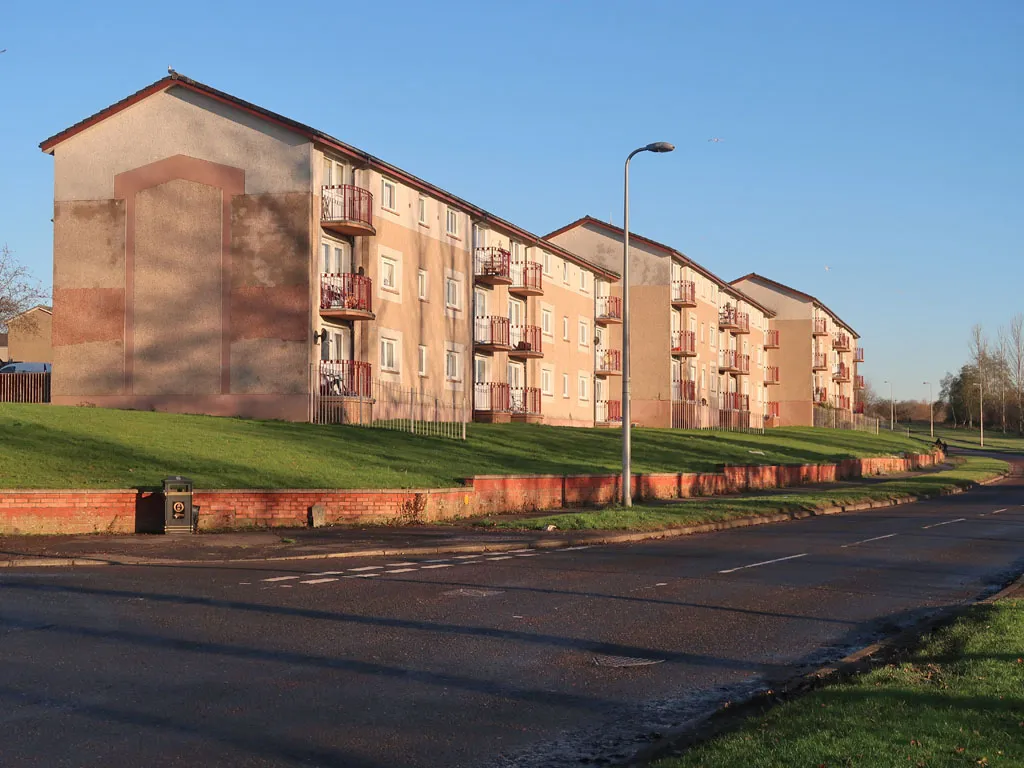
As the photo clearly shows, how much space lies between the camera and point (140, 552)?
57.0 ft

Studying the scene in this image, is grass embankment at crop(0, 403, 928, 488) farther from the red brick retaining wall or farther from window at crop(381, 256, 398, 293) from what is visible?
window at crop(381, 256, 398, 293)

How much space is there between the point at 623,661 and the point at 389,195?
33480mm

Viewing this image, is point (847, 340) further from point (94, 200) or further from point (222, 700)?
point (222, 700)

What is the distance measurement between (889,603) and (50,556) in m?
11.7

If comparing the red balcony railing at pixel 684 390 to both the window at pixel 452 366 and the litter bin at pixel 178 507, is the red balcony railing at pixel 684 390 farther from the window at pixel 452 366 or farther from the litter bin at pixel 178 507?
the litter bin at pixel 178 507

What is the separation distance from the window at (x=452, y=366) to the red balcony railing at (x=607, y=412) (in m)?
18.1

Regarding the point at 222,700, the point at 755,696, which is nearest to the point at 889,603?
the point at 755,696

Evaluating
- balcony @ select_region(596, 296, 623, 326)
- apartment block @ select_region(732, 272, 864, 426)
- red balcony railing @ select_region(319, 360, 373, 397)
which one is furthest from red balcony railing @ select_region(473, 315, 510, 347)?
apartment block @ select_region(732, 272, 864, 426)

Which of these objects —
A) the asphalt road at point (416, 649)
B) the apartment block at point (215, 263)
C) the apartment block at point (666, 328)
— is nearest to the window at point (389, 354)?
the apartment block at point (215, 263)

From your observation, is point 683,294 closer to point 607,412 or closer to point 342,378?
point 607,412

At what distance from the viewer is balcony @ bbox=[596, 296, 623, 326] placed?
63872 mm

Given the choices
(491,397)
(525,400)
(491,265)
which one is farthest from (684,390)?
(491,265)

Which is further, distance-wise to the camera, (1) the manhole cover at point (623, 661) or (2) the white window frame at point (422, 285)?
(2) the white window frame at point (422, 285)

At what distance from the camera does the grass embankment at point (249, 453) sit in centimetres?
2272
